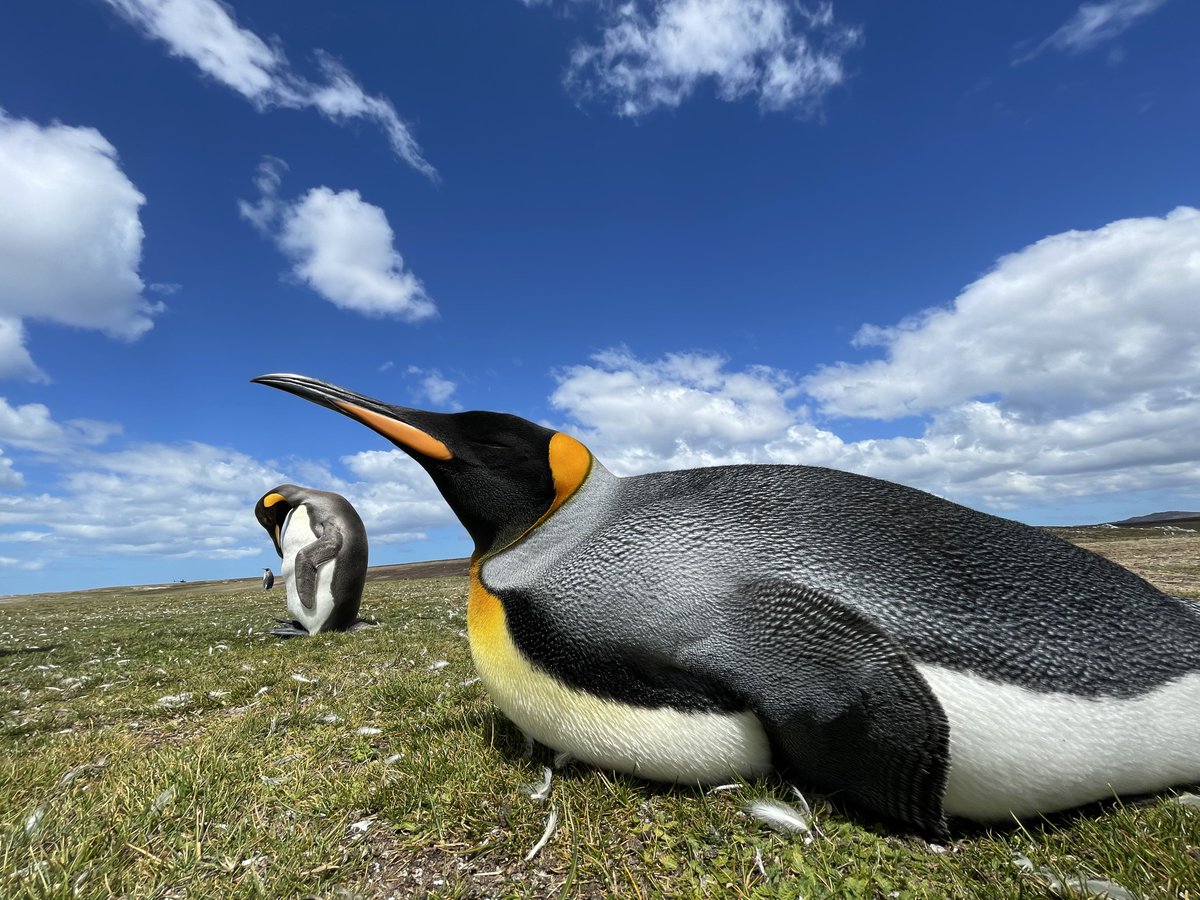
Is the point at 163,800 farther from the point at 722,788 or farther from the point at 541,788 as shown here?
the point at 722,788

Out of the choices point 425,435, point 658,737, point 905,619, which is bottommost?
point 658,737

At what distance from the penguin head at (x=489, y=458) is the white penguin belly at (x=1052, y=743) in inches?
70.0

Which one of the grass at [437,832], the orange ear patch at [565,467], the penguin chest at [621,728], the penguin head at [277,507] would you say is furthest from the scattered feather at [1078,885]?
the penguin head at [277,507]

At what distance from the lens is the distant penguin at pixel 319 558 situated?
948 cm

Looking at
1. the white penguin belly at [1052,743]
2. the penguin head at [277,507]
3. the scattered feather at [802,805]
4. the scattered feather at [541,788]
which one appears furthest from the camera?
the penguin head at [277,507]

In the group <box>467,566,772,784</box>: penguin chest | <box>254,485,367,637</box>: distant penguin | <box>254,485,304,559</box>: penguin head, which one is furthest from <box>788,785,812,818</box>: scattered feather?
<box>254,485,304,559</box>: penguin head

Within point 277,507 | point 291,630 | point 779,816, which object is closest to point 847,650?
point 779,816

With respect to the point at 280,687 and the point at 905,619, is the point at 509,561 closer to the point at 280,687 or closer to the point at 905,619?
the point at 905,619

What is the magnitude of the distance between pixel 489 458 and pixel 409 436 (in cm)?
43

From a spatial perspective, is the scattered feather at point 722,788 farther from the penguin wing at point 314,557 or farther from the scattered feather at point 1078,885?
the penguin wing at point 314,557

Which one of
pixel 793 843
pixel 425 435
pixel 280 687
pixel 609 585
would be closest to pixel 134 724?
pixel 280 687

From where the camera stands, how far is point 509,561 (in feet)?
9.41

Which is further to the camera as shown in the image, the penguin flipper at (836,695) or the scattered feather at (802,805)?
the scattered feather at (802,805)

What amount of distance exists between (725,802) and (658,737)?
385 mm
